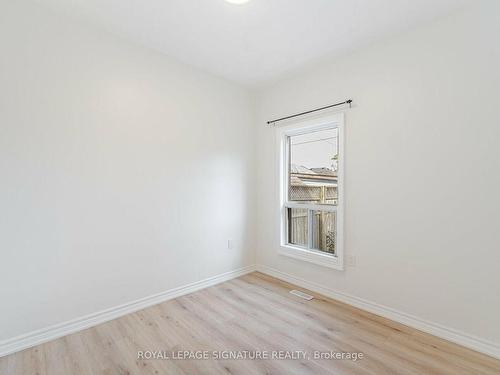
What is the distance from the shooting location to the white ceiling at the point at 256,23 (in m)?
1.89

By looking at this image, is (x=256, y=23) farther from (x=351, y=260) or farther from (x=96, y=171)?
(x=351, y=260)

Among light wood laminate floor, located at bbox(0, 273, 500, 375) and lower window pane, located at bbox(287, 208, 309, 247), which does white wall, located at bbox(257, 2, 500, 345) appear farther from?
lower window pane, located at bbox(287, 208, 309, 247)

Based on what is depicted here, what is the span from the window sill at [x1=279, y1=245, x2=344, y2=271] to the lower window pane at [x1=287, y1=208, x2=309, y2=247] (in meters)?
0.12

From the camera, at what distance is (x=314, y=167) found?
2994 millimetres

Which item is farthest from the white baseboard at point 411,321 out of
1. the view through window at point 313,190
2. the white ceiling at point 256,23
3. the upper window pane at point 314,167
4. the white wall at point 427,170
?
the white ceiling at point 256,23

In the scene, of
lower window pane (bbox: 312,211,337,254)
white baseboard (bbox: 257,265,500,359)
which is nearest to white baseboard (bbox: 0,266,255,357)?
white baseboard (bbox: 257,265,500,359)

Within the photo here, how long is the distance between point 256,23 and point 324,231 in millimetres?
2215

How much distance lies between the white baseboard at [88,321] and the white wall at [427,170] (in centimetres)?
156

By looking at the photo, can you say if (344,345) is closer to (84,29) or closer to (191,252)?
(191,252)

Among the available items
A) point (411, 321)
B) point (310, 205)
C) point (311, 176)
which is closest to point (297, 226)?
point (310, 205)

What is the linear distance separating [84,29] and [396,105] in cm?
279

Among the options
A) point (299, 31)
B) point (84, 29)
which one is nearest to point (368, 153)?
point (299, 31)

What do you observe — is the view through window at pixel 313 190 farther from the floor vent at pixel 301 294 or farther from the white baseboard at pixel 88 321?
the white baseboard at pixel 88 321

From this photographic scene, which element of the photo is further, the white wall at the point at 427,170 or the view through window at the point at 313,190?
the view through window at the point at 313,190
